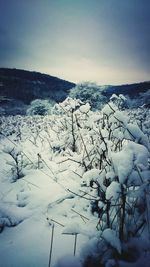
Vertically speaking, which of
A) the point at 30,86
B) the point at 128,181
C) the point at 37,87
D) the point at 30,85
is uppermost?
the point at 30,85

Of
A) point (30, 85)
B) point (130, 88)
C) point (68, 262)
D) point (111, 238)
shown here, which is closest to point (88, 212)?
point (68, 262)

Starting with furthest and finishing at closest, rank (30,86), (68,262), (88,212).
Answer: (30,86) < (88,212) < (68,262)

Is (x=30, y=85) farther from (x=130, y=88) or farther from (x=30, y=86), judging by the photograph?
(x=130, y=88)

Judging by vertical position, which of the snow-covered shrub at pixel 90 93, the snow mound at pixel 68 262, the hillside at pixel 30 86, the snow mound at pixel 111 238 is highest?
the hillside at pixel 30 86

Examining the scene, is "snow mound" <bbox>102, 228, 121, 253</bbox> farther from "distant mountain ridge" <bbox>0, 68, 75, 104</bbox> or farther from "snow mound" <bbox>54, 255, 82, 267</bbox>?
"distant mountain ridge" <bbox>0, 68, 75, 104</bbox>

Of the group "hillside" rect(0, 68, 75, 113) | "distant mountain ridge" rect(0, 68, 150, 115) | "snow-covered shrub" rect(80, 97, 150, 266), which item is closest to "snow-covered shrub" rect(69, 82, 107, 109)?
"hillside" rect(0, 68, 75, 113)

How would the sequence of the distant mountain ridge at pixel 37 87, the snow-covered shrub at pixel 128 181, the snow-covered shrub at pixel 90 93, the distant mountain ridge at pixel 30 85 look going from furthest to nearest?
the distant mountain ridge at pixel 37 87 < the distant mountain ridge at pixel 30 85 < the snow-covered shrub at pixel 90 93 < the snow-covered shrub at pixel 128 181

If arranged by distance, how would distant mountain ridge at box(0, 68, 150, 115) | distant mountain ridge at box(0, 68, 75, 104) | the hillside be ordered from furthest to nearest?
distant mountain ridge at box(0, 68, 150, 115) → distant mountain ridge at box(0, 68, 75, 104) → the hillside

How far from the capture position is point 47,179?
2969mm

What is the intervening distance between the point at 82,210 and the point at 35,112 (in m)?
20.1

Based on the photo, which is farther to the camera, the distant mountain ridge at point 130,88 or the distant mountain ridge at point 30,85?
the distant mountain ridge at point 130,88

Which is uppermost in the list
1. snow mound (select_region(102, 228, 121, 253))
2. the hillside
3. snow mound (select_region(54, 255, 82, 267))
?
the hillside

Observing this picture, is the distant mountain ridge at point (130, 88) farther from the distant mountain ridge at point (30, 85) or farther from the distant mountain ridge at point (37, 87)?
the distant mountain ridge at point (30, 85)

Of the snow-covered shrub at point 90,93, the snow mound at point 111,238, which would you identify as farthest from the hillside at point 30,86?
the snow mound at point 111,238
